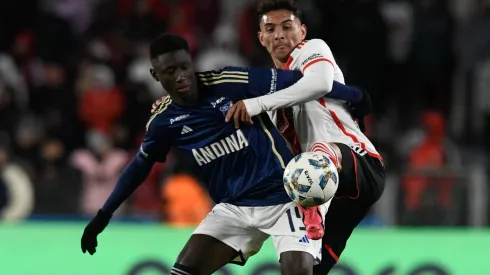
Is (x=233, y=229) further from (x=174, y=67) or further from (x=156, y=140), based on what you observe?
(x=174, y=67)

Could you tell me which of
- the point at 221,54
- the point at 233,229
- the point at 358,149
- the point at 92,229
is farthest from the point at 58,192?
the point at 358,149

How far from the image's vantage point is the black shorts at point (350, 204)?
564cm

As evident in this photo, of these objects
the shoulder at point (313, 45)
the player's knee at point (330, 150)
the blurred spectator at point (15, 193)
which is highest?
the shoulder at point (313, 45)

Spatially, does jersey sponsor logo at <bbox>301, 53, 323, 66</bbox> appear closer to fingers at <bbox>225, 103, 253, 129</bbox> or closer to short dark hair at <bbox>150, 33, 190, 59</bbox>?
fingers at <bbox>225, 103, 253, 129</bbox>

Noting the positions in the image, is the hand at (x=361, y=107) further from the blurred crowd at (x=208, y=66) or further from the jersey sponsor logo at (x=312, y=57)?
the blurred crowd at (x=208, y=66)

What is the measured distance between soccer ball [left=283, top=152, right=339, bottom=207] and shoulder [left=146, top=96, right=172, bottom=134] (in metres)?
0.81

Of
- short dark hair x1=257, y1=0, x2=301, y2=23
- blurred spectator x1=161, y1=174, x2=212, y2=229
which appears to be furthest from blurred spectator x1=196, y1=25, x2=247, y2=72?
short dark hair x1=257, y1=0, x2=301, y2=23

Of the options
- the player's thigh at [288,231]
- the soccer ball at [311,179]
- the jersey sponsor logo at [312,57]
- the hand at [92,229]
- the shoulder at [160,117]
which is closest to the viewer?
the soccer ball at [311,179]

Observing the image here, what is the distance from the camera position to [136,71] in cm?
1155

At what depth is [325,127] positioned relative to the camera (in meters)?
5.68

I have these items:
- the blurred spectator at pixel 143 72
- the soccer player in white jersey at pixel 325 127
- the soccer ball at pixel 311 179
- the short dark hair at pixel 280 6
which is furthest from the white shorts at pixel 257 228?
the blurred spectator at pixel 143 72

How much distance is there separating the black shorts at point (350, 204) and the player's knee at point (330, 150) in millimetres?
112

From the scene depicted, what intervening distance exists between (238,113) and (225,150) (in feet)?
0.99

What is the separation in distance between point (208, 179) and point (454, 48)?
21.3ft
